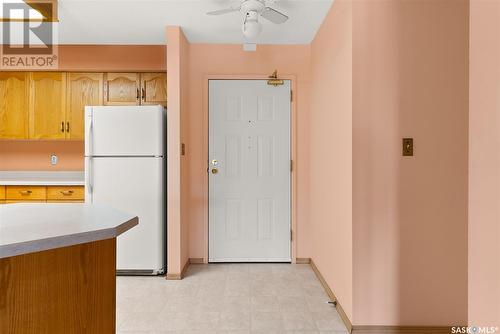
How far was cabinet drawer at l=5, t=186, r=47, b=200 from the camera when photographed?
3.42 metres

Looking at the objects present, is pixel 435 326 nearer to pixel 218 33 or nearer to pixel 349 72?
pixel 349 72

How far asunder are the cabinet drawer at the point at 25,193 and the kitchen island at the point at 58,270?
91.6 inches

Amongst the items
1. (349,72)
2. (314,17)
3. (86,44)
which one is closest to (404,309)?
(349,72)

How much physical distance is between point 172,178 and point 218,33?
5.17 ft

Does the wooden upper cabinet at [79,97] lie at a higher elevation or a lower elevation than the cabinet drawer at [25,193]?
higher

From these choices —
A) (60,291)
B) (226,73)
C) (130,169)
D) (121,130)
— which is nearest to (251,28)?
(226,73)

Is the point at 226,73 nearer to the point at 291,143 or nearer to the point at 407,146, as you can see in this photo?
the point at 291,143

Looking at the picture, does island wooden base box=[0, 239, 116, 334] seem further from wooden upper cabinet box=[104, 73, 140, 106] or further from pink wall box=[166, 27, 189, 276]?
wooden upper cabinet box=[104, 73, 140, 106]

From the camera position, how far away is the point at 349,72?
2197 mm

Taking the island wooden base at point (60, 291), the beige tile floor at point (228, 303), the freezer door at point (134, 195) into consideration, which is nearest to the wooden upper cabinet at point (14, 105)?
the freezer door at point (134, 195)

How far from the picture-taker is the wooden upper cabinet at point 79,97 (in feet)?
12.2

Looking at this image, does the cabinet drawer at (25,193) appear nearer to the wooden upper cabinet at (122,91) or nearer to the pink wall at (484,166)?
the wooden upper cabinet at (122,91)

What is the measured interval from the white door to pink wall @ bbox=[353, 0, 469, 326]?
156 centimetres

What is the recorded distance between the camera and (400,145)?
2.13m
